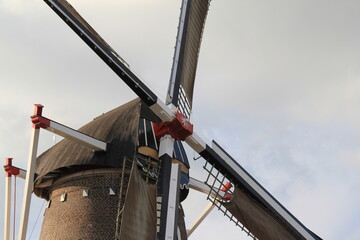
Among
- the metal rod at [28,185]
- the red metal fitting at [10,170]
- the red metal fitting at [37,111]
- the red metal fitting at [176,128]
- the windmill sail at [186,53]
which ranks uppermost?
the windmill sail at [186,53]

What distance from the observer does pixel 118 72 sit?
14.5m

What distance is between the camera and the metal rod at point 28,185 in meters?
14.5

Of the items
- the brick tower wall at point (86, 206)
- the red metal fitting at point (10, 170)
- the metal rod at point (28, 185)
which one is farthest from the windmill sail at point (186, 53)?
the red metal fitting at point (10, 170)

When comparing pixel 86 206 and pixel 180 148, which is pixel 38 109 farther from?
pixel 180 148

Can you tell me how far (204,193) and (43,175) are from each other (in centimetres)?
642

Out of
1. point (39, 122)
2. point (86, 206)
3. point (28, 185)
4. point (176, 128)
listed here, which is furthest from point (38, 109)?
point (176, 128)

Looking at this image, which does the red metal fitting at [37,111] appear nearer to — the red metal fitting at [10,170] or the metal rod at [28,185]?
the metal rod at [28,185]

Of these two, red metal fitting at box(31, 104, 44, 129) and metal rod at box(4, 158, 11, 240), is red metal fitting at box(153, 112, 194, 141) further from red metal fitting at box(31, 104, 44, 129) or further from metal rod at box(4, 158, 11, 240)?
metal rod at box(4, 158, 11, 240)

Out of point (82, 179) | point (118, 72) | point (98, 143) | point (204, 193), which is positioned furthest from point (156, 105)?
point (204, 193)

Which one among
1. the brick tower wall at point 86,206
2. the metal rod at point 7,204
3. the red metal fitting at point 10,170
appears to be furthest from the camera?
the red metal fitting at point 10,170

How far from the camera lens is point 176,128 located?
50.8 ft

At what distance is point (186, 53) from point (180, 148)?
2.98 meters

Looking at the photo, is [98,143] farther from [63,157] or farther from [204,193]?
[204,193]

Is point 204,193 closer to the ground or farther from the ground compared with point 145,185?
farther from the ground
